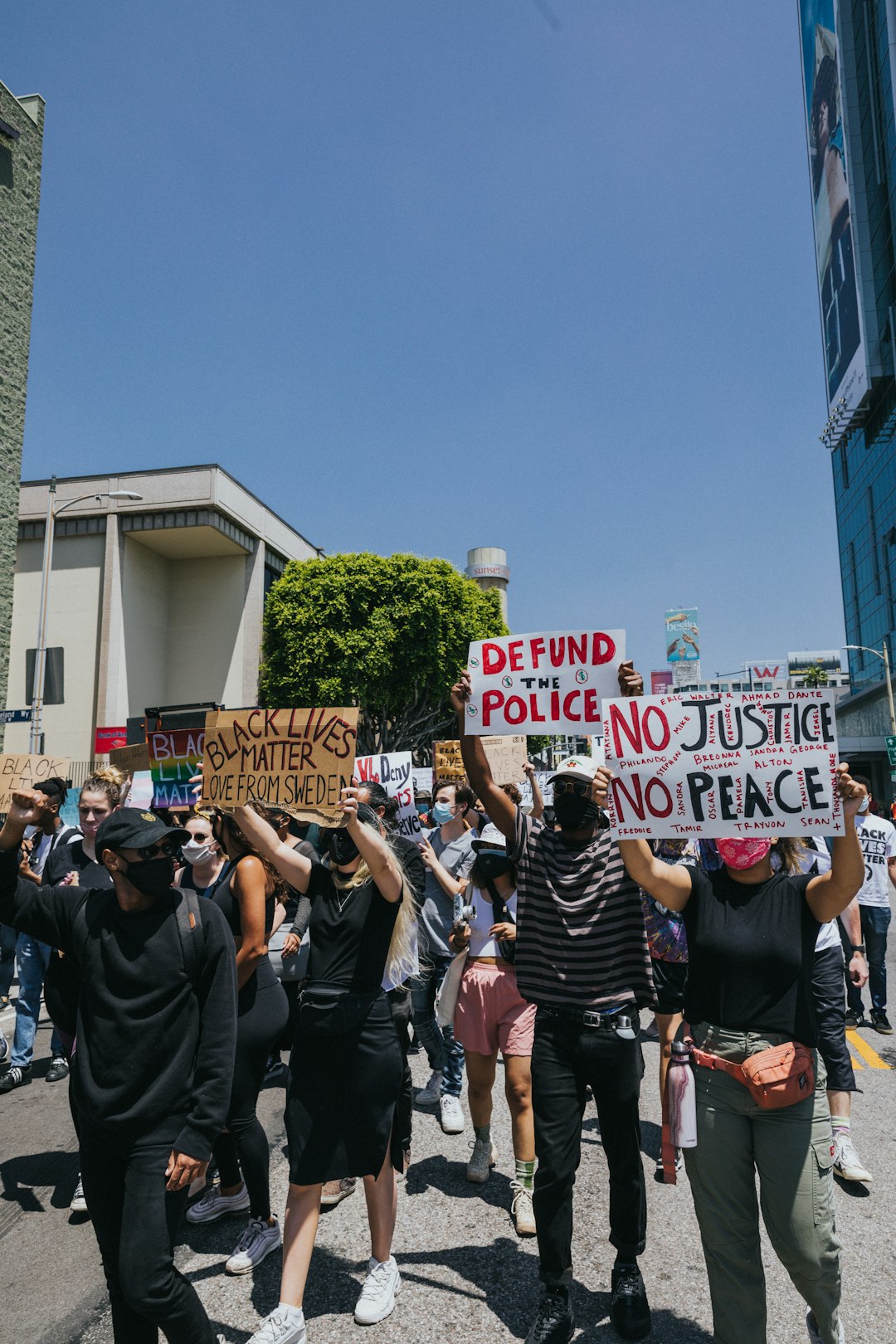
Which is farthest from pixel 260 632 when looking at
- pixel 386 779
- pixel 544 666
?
pixel 544 666

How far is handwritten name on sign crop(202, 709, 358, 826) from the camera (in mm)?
4551

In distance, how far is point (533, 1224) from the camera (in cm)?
430

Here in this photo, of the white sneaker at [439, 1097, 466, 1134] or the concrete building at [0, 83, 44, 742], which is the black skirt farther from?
the concrete building at [0, 83, 44, 742]

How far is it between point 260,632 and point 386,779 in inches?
1185

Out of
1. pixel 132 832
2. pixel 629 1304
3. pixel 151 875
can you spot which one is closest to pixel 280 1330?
pixel 629 1304

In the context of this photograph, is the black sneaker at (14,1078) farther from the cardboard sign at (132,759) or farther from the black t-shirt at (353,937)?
the black t-shirt at (353,937)

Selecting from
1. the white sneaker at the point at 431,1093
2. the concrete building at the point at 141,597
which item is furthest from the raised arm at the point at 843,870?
the concrete building at the point at 141,597

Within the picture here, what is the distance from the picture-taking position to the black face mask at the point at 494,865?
16.1ft

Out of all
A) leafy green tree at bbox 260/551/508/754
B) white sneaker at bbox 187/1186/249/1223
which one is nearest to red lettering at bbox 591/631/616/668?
white sneaker at bbox 187/1186/249/1223

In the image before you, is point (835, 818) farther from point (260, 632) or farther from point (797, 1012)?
point (260, 632)

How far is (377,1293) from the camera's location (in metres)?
3.58

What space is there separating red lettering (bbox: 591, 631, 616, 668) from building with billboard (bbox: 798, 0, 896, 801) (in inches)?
2069

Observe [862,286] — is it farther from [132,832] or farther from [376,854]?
[132,832]

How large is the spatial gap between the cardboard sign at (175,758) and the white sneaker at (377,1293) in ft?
11.9
